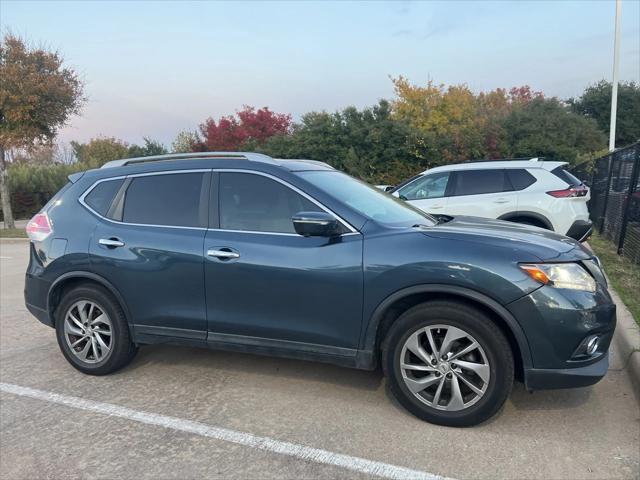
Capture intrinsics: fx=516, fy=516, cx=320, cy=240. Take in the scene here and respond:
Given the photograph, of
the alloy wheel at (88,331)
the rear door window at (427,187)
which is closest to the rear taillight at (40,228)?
the alloy wheel at (88,331)

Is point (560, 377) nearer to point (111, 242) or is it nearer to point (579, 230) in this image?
point (111, 242)

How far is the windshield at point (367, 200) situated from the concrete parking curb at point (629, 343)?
189 cm

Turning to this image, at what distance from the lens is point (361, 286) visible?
11.3 ft

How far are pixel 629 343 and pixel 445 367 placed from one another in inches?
82.2

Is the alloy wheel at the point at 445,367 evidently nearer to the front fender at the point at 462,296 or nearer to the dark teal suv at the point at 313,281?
the dark teal suv at the point at 313,281

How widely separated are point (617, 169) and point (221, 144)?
26.1m

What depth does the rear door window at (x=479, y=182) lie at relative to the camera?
27.8ft

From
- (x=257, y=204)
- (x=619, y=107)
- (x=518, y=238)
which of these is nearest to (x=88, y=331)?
(x=257, y=204)

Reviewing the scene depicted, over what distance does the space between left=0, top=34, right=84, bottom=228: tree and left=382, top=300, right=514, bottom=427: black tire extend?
1669cm

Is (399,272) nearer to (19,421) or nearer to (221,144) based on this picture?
(19,421)

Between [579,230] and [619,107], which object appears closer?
[579,230]

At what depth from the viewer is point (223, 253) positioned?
3.81 metres

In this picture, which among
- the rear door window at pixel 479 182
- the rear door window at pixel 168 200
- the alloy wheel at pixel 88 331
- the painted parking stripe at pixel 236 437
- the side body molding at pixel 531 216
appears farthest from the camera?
the rear door window at pixel 479 182

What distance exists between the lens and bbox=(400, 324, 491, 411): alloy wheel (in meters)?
3.26
